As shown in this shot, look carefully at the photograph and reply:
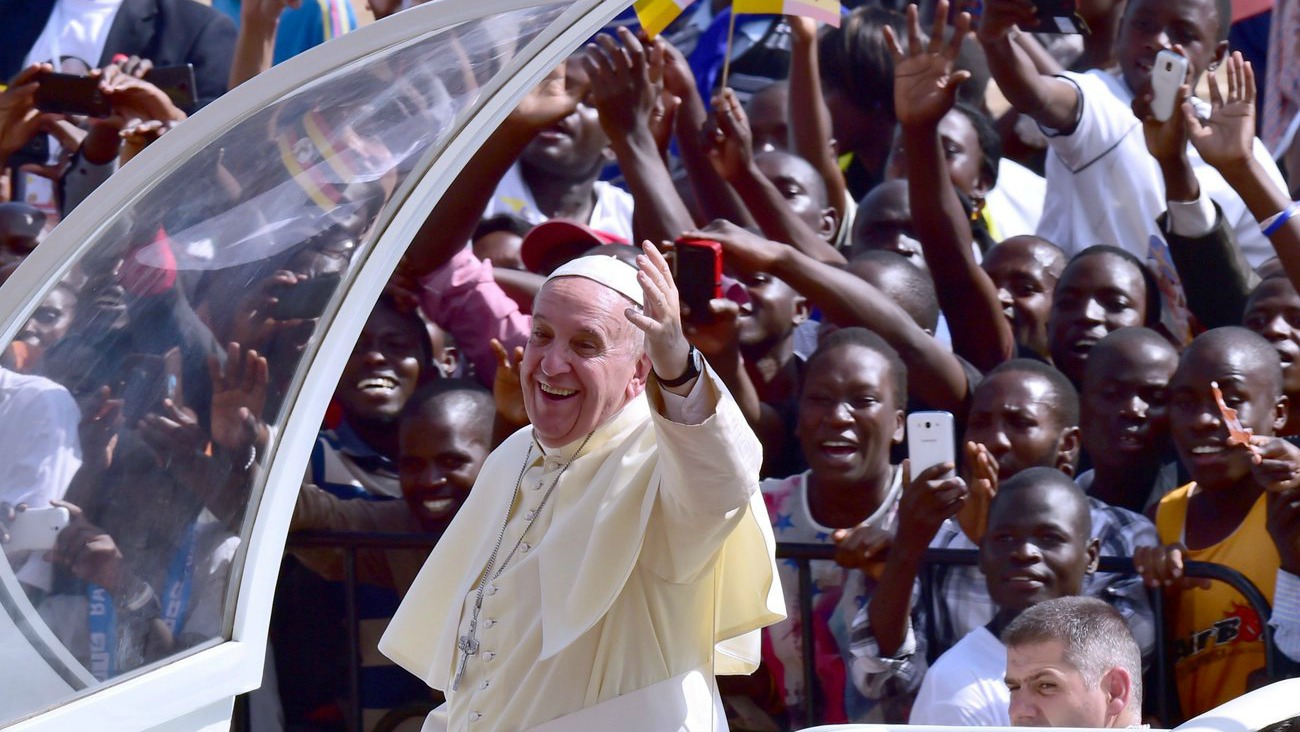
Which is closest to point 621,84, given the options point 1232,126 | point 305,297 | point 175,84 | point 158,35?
point 175,84

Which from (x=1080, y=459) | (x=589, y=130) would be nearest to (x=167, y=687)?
(x=1080, y=459)

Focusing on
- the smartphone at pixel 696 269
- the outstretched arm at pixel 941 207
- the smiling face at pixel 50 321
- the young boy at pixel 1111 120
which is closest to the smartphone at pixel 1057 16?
the young boy at pixel 1111 120

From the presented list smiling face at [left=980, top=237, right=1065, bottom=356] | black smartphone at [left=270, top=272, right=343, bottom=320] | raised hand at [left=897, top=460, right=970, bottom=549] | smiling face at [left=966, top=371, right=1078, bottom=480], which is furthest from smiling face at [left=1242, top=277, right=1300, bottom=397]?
black smartphone at [left=270, top=272, right=343, bottom=320]

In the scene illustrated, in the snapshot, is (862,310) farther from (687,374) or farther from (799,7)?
(687,374)

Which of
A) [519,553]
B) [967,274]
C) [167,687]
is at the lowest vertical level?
[967,274]

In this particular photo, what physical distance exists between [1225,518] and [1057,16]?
2386mm

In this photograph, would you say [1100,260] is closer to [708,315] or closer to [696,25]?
[708,315]

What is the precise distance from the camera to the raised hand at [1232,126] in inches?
208

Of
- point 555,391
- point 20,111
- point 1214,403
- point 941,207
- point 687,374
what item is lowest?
point 1214,403

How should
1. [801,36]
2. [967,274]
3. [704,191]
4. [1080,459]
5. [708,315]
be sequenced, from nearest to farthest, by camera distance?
[708,315], [1080,459], [967,274], [704,191], [801,36]

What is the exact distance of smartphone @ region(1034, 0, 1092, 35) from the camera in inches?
244

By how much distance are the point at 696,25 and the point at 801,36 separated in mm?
1371

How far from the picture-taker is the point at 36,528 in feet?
8.66

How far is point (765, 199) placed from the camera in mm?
5883
